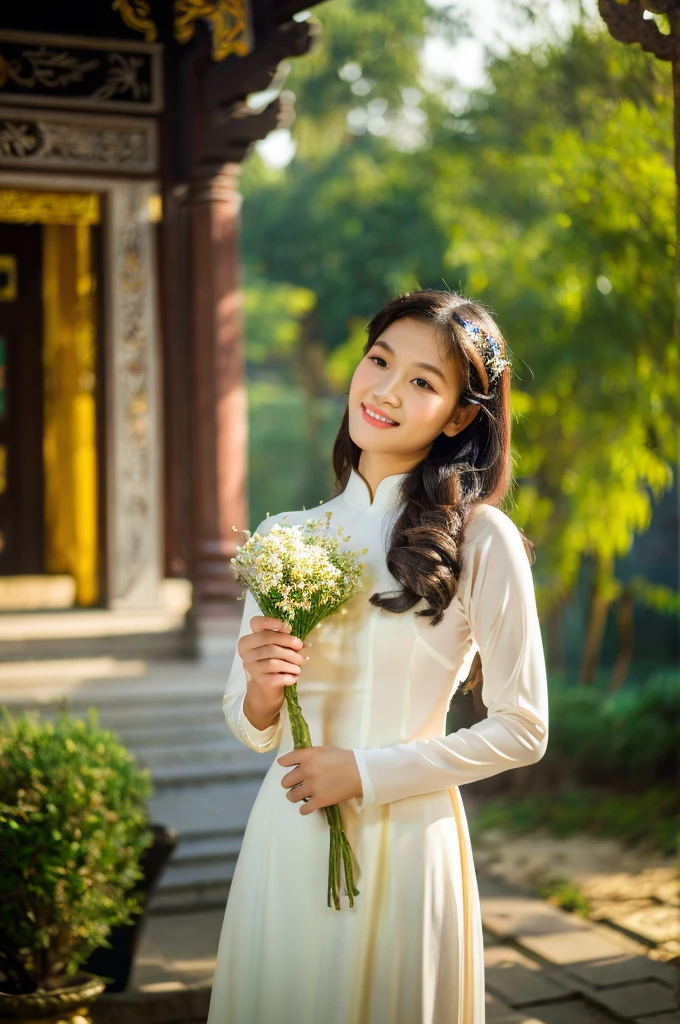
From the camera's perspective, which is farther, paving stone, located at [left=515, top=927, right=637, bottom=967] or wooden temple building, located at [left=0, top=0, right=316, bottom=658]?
wooden temple building, located at [left=0, top=0, right=316, bottom=658]

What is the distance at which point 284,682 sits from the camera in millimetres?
1930

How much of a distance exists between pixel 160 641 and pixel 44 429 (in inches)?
95.1

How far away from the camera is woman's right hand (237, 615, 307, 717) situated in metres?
1.92

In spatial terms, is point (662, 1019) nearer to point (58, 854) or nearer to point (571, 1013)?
point (571, 1013)

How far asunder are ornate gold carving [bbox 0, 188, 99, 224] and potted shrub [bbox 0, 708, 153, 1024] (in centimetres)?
421

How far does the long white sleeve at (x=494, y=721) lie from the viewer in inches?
76.1

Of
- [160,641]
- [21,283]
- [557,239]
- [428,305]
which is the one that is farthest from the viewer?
[21,283]

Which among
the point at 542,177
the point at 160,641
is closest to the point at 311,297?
the point at 542,177

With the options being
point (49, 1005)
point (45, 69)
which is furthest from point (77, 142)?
point (49, 1005)

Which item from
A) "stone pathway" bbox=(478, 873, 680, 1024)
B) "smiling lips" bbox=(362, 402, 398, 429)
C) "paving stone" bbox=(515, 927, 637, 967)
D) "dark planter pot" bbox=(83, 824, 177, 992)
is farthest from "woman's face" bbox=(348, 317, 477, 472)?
"paving stone" bbox=(515, 927, 637, 967)

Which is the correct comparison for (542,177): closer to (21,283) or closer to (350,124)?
(21,283)

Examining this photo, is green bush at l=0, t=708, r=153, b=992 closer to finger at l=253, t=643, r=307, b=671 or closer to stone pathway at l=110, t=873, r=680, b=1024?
stone pathway at l=110, t=873, r=680, b=1024

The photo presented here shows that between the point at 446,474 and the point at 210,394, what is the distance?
175 inches

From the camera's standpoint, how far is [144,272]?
6.48m
